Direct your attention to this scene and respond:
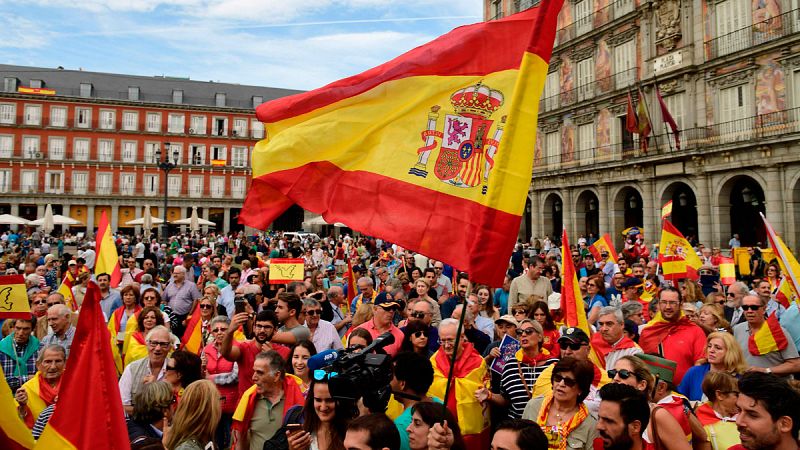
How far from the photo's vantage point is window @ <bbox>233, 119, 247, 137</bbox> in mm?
58094

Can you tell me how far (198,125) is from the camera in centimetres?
5650

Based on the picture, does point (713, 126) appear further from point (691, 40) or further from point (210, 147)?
point (210, 147)

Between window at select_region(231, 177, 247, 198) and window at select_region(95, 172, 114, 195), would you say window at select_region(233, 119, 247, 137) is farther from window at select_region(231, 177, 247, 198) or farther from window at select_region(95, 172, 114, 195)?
window at select_region(95, 172, 114, 195)

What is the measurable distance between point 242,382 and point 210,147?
56061 mm

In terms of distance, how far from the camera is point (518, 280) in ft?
28.4

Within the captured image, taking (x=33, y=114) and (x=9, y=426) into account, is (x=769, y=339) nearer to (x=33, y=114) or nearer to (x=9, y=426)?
(x=9, y=426)

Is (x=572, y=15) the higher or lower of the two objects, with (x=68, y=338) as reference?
higher

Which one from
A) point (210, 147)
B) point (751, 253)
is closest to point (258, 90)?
point (210, 147)

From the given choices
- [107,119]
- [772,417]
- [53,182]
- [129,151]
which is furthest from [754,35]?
[53,182]

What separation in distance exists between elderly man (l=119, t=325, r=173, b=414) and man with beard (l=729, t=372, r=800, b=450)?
4.24 m

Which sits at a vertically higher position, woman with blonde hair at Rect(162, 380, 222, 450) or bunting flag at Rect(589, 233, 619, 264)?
bunting flag at Rect(589, 233, 619, 264)

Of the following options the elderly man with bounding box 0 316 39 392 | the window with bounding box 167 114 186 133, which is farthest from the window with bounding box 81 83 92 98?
the elderly man with bounding box 0 316 39 392

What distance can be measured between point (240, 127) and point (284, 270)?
52.0 m

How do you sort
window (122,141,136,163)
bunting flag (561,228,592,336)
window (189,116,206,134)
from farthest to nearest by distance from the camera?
1. window (189,116,206,134)
2. window (122,141,136,163)
3. bunting flag (561,228,592,336)
